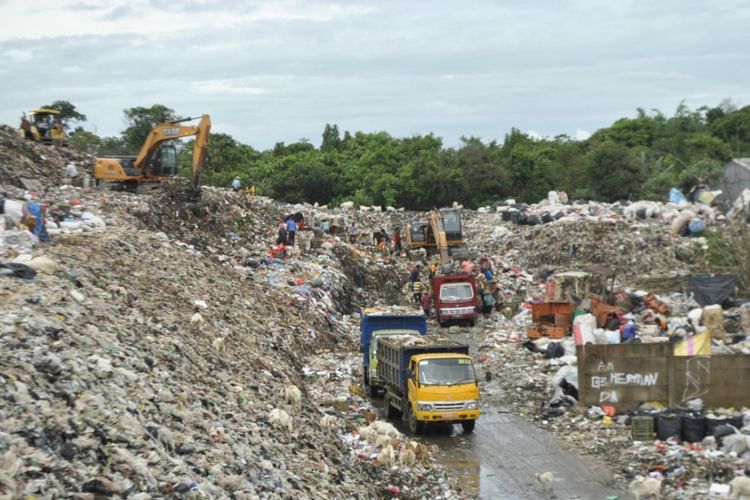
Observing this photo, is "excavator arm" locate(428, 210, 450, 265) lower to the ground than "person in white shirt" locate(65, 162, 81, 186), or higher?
lower

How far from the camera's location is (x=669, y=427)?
1420cm

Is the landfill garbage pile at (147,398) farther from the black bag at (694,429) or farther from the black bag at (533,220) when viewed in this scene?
the black bag at (533,220)

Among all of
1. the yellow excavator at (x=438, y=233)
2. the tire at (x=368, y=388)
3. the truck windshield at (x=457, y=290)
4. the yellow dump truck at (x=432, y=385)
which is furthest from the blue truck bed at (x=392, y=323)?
the yellow excavator at (x=438, y=233)

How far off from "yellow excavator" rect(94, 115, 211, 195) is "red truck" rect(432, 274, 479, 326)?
Answer: 8439 mm

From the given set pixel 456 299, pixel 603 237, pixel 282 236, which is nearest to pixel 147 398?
pixel 456 299

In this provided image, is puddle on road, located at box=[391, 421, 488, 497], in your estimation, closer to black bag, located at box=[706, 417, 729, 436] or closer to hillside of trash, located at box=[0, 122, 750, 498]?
hillside of trash, located at box=[0, 122, 750, 498]

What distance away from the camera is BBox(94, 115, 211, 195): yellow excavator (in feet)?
92.4

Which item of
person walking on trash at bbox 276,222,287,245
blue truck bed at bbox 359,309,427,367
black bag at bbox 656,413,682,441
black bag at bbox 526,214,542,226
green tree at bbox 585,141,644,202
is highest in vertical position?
green tree at bbox 585,141,644,202

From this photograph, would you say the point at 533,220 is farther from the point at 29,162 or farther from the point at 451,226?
the point at 29,162

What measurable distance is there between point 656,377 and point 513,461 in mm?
3840

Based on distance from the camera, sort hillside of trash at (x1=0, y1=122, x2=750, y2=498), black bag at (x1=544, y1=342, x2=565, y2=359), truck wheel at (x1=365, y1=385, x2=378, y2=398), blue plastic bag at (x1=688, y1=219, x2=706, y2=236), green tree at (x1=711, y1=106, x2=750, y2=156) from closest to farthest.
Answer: hillside of trash at (x1=0, y1=122, x2=750, y2=498), truck wheel at (x1=365, y1=385, x2=378, y2=398), black bag at (x1=544, y1=342, x2=565, y2=359), blue plastic bag at (x1=688, y1=219, x2=706, y2=236), green tree at (x1=711, y1=106, x2=750, y2=156)

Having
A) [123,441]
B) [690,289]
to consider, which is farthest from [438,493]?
[690,289]

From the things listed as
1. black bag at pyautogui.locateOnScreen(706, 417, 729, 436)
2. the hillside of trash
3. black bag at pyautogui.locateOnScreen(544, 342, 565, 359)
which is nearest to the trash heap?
the hillside of trash

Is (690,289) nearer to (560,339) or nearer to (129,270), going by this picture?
(560,339)
